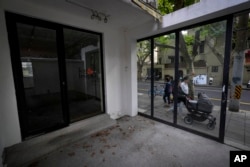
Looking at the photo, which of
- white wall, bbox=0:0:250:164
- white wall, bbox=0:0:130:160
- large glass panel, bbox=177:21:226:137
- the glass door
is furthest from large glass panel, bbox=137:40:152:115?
the glass door

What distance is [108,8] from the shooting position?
2283mm

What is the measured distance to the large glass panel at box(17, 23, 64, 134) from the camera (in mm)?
2277

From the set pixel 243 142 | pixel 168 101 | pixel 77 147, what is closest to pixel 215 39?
pixel 243 142

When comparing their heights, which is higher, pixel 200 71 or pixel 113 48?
pixel 113 48

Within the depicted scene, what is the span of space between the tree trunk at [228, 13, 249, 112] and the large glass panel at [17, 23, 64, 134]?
522cm

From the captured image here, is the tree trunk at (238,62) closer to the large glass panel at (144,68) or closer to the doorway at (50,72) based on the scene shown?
the large glass panel at (144,68)

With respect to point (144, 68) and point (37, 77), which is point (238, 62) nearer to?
point (144, 68)

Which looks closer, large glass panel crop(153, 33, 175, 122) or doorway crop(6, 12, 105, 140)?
doorway crop(6, 12, 105, 140)

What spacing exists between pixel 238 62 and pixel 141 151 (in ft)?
14.2

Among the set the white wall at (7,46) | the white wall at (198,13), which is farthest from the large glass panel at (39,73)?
the white wall at (198,13)

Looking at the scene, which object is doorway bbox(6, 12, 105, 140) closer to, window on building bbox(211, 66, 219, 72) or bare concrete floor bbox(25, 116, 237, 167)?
bare concrete floor bbox(25, 116, 237, 167)

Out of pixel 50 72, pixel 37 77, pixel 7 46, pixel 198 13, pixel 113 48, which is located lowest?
pixel 37 77

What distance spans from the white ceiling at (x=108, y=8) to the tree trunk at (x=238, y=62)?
339 centimetres

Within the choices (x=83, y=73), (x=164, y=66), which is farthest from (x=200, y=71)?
(x=83, y=73)
